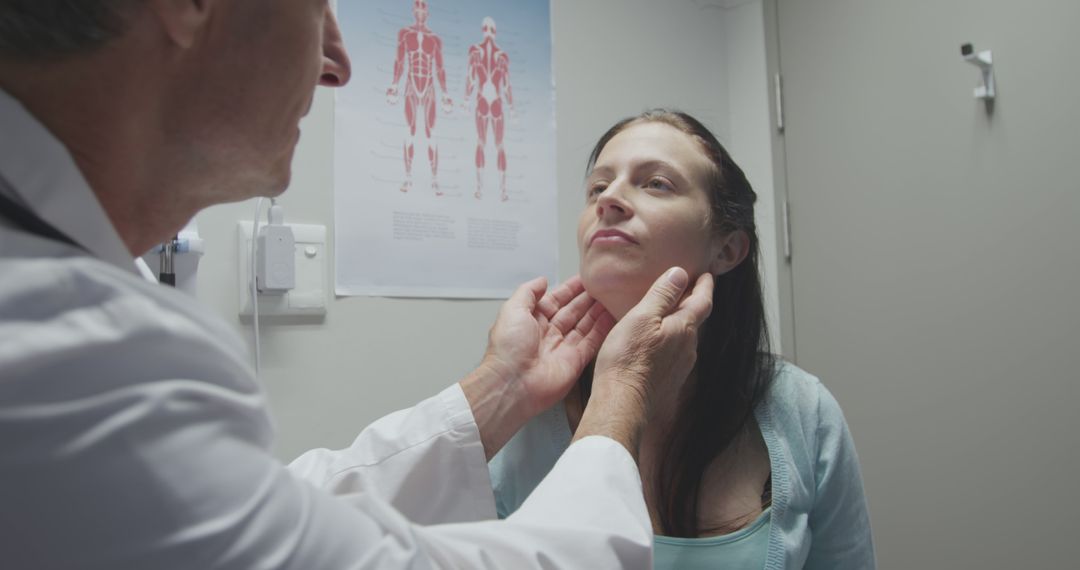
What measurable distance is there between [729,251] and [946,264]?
0.80 metres

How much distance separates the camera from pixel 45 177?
505mm

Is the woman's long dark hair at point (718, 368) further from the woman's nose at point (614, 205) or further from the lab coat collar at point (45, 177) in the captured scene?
the lab coat collar at point (45, 177)

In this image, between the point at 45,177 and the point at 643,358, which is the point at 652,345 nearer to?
the point at 643,358

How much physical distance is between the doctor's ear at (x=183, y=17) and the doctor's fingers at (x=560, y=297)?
82 cm

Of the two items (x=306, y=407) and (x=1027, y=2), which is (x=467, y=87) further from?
(x=1027, y=2)

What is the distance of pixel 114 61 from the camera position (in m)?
0.55

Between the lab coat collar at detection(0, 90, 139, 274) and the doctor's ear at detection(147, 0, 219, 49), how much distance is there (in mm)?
107

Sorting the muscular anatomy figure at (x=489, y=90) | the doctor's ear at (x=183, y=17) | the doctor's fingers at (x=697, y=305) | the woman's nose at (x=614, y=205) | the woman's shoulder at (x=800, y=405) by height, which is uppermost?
the muscular anatomy figure at (x=489, y=90)

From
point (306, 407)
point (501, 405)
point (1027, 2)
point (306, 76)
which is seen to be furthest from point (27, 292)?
point (1027, 2)

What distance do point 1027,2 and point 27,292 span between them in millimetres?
1960

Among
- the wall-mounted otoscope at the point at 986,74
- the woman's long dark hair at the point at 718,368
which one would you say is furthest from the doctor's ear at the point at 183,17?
the wall-mounted otoscope at the point at 986,74

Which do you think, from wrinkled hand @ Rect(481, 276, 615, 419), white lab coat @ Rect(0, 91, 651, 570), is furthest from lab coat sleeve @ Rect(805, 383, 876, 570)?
white lab coat @ Rect(0, 91, 651, 570)

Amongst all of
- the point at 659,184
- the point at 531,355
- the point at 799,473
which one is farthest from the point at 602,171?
the point at 799,473

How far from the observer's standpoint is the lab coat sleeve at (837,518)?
1.14 meters
